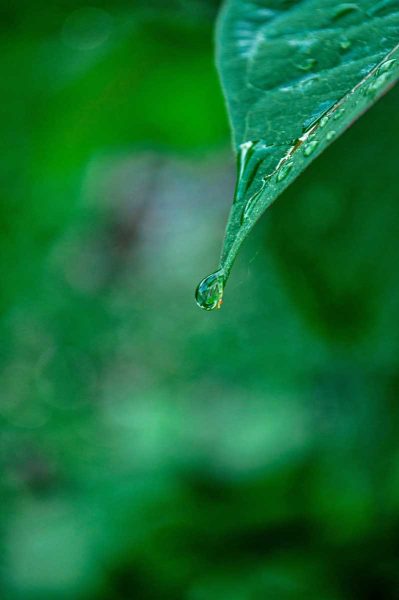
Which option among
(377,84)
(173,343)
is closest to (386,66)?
(377,84)

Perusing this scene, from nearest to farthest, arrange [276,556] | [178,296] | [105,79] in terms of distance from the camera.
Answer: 1. [105,79]
2. [276,556]
3. [178,296]

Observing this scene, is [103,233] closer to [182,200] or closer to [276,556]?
[182,200]

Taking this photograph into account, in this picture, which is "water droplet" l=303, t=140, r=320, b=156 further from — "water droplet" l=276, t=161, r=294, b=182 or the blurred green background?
the blurred green background

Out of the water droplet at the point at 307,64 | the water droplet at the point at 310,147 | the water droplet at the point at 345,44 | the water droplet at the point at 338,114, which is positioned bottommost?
the water droplet at the point at 310,147

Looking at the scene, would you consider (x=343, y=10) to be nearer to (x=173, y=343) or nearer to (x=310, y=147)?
(x=310, y=147)

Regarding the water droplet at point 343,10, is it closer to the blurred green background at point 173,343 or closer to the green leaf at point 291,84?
the green leaf at point 291,84

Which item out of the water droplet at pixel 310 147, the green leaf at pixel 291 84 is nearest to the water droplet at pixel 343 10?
the green leaf at pixel 291 84

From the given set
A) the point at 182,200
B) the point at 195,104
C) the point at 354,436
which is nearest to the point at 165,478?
the point at 354,436
